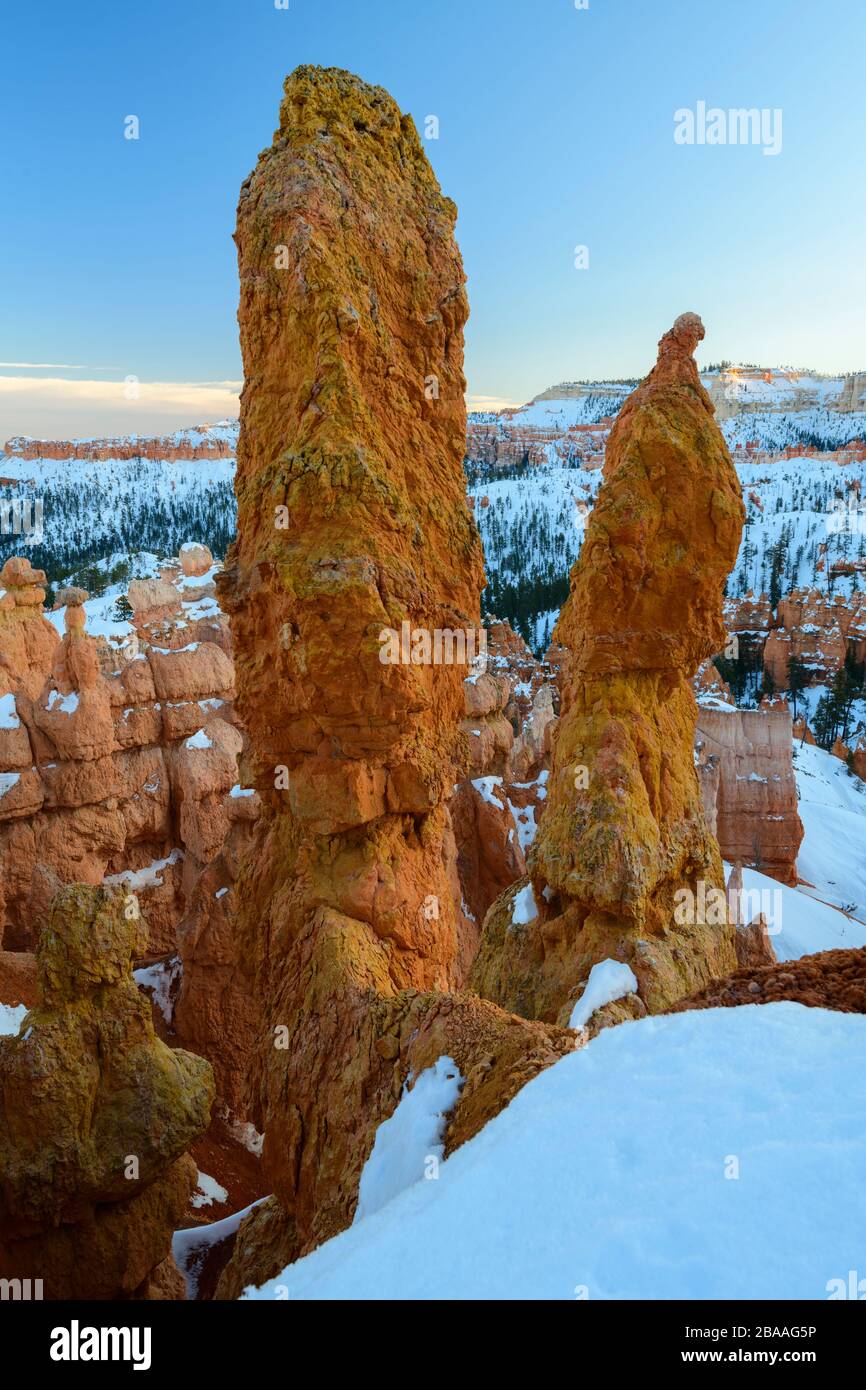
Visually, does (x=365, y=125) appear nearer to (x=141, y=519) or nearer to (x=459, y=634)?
(x=459, y=634)

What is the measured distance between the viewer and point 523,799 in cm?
1877

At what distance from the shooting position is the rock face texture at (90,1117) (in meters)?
6.80

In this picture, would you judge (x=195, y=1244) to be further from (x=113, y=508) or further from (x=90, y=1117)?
(x=113, y=508)

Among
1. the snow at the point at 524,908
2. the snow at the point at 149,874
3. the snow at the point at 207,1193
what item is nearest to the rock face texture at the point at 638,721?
the snow at the point at 524,908

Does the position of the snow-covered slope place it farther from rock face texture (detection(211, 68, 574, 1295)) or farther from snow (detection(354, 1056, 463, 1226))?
snow (detection(354, 1056, 463, 1226))

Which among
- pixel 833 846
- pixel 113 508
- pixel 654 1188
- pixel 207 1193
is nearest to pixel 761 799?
pixel 833 846

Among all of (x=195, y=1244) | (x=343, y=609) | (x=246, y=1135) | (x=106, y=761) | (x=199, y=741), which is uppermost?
(x=343, y=609)

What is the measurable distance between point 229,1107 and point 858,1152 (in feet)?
43.4

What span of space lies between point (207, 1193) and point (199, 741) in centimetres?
876

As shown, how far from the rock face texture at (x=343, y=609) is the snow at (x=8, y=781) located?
956 centimetres

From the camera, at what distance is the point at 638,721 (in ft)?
29.7

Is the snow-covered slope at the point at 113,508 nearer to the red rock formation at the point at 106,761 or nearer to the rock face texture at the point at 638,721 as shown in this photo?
the red rock formation at the point at 106,761

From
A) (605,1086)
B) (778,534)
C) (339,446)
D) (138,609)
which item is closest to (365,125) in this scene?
(339,446)

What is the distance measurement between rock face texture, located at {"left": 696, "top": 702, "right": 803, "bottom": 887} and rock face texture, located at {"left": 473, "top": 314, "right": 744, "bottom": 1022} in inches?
579
